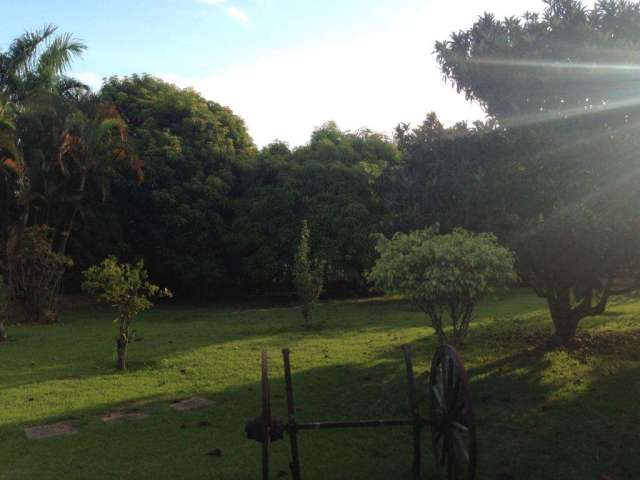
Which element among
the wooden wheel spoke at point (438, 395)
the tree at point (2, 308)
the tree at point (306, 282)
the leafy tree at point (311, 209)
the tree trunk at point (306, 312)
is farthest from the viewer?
the leafy tree at point (311, 209)

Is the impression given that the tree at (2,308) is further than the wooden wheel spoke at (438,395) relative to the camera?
Yes

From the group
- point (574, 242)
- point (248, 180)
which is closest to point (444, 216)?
point (574, 242)

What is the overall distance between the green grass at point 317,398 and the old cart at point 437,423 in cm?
98

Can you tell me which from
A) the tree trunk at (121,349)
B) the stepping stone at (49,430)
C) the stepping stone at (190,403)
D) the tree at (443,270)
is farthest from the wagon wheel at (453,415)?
the tree trunk at (121,349)

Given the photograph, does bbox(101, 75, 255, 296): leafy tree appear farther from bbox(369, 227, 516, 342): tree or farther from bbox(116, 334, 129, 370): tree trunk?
bbox(369, 227, 516, 342): tree

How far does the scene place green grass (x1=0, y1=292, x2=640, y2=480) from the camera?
612cm

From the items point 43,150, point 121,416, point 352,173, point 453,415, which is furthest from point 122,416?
point 352,173

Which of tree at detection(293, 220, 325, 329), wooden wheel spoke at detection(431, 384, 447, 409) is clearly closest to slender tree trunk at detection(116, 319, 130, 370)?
tree at detection(293, 220, 325, 329)

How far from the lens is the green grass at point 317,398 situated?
6.12m

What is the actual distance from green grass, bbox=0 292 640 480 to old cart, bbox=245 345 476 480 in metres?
0.98

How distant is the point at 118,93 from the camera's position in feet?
85.4

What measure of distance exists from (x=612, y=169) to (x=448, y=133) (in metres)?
3.29

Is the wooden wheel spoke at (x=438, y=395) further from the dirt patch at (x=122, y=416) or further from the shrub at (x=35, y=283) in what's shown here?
the shrub at (x=35, y=283)

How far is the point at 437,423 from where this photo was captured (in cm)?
512
